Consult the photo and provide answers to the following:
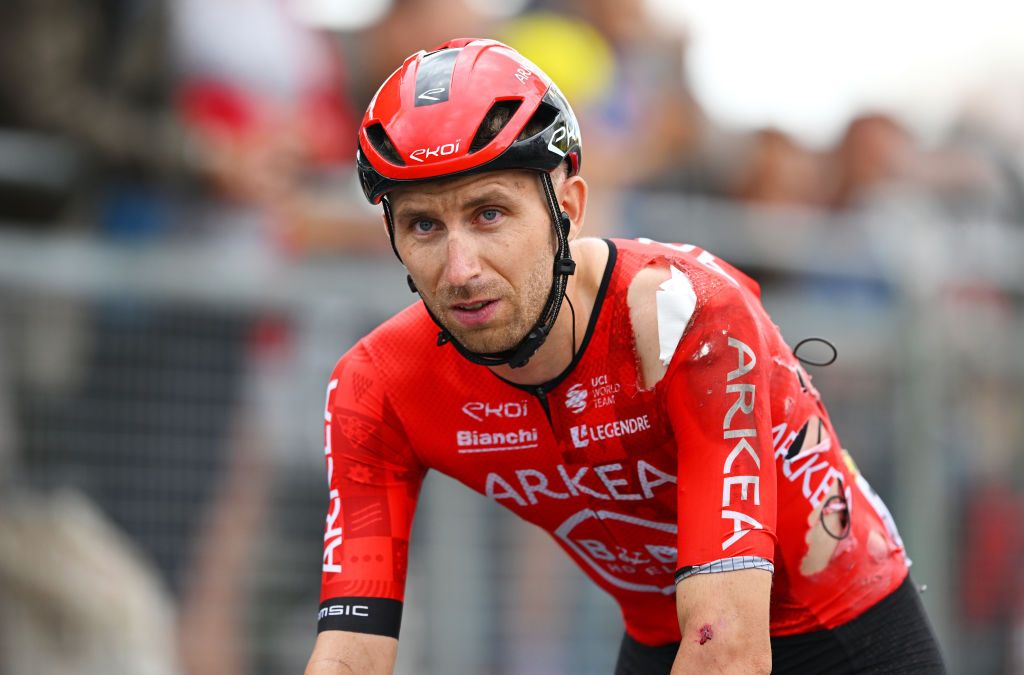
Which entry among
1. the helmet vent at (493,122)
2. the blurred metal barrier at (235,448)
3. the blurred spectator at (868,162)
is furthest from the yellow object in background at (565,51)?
the helmet vent at (493,122)

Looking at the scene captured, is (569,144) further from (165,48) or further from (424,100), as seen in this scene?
(165,48)

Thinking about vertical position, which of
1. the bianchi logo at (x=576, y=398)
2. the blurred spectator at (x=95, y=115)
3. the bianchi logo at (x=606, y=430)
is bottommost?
the bianchi logo at (x=606, y=430)

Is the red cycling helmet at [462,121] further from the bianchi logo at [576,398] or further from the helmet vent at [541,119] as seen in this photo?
the bianchi logo at [576,398]

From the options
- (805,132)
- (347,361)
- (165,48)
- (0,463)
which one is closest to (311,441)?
(0,463)

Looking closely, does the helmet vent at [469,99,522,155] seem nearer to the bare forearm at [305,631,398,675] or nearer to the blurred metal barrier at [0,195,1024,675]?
the bare forearm at [305,631,398,675]

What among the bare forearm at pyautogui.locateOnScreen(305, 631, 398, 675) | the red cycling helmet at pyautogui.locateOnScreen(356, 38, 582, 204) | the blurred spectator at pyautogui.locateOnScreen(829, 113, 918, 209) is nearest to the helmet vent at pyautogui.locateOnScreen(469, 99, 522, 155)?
the red cycling helmet at pyautogui.locateOnScreen(356, 38, 582, 204)

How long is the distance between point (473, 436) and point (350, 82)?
450 centimetres

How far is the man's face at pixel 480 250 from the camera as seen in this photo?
4.03 meters

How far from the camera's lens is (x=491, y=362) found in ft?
13.8

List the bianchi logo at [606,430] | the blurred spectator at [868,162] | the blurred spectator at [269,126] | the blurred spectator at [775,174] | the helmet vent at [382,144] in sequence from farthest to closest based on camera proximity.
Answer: the blurred spectator at [868,162] → the blurred spectator at [775,174] → the blurred spectator at [269,126] → the bianchi logo at [606,430] → the helmet vent at [382,144]

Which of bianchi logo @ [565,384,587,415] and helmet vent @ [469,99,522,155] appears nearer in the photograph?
helmet vent @ [469,99,522,155]

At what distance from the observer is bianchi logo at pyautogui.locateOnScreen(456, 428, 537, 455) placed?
4.43 meters

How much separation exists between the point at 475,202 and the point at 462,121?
8.8 inches

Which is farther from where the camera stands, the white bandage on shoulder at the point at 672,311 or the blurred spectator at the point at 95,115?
the blurred spectator at the point at 95,115
